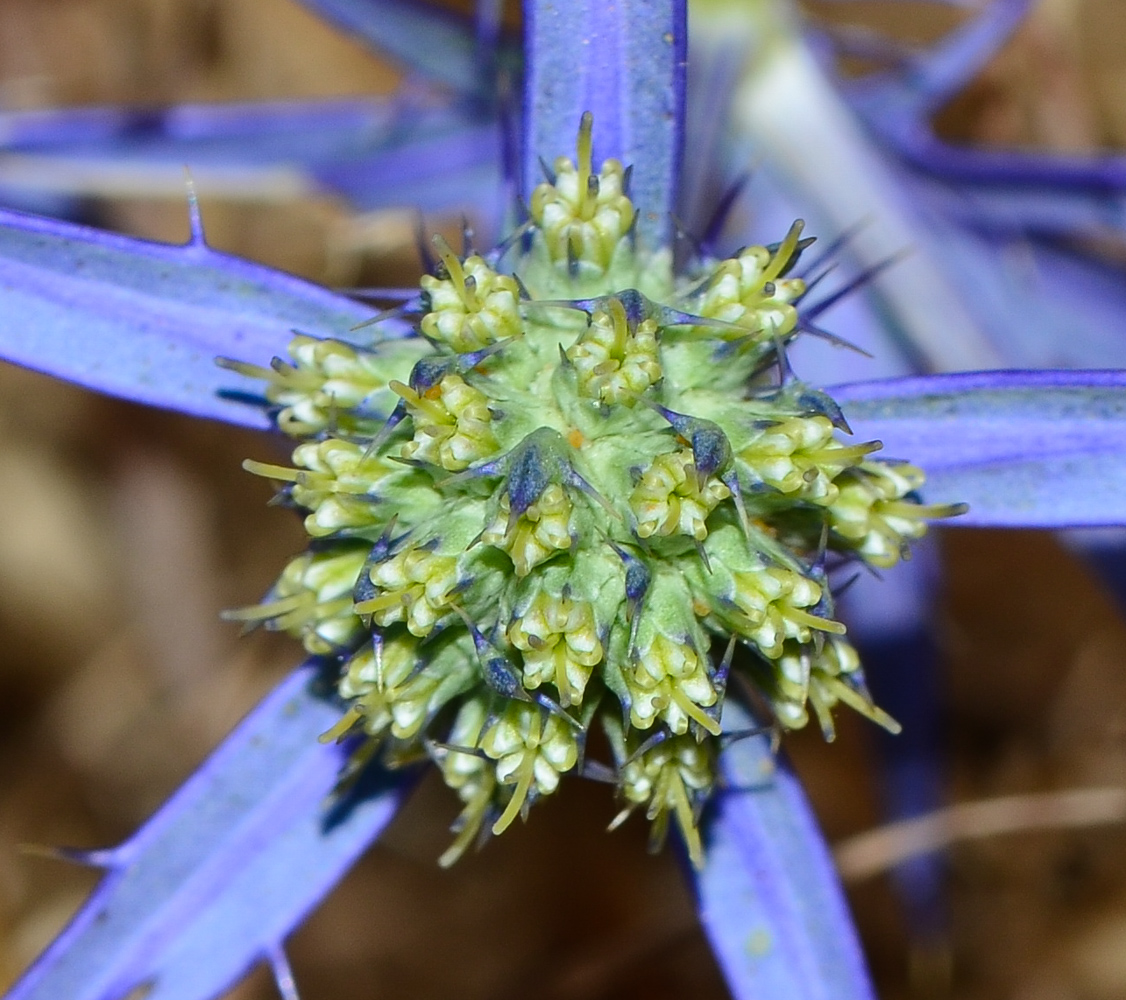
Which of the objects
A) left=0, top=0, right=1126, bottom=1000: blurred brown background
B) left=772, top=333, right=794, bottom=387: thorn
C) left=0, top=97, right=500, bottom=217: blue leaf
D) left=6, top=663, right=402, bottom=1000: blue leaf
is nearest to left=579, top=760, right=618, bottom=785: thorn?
left=6, top=663, right=402, bottom=1000: blue leaf

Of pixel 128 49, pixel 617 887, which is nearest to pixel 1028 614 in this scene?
pixel 617 887

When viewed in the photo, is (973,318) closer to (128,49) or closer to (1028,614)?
(1028,614)

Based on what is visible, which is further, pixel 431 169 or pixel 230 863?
pixel 431 169

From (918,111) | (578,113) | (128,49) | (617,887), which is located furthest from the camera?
(128,49)

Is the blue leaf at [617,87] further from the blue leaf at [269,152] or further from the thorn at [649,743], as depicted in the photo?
the blue leaf at [269,152]

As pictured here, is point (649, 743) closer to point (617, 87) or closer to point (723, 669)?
point (723, 669)

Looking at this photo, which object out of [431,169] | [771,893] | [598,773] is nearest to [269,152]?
[431,169]
